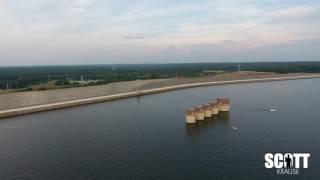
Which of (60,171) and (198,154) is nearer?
(60,171)

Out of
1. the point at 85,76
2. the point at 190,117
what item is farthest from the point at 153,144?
the point at 85,76

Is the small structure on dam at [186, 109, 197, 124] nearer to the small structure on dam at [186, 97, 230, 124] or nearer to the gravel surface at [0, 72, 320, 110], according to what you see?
the small structure on dam at [186, 97, 230, 124]

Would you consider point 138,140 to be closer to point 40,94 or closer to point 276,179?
point 276,179

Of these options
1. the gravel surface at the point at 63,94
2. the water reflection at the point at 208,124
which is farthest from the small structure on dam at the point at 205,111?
the gravel surface at the point at 63,94

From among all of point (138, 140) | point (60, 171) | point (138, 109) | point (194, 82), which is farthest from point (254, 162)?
point (194, 82)

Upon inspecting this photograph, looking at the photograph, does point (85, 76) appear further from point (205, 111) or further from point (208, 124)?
point (208, 124)

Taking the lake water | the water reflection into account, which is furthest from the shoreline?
the water reflection

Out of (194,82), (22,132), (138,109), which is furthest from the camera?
(194,82)
